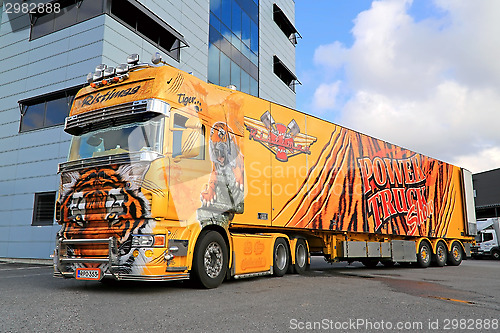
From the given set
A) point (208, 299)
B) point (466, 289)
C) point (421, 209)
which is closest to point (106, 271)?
point (208, 299)

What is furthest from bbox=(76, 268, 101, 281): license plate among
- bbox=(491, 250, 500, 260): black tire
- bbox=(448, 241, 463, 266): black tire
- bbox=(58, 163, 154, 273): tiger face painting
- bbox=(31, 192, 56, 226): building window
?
bbox=(491, 250, 500, 260): black tire

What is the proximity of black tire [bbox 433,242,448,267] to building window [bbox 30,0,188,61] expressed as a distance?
14.0m

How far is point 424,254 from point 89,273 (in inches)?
480

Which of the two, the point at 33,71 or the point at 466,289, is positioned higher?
the point at 33,71

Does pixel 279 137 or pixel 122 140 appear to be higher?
pixel 279 137

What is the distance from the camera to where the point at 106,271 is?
655 cm

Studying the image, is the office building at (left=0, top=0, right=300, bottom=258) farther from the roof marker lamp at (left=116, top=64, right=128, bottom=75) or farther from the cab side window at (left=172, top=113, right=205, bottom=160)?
the cab side window at (left=172, top=113, right=205, bottom=160)

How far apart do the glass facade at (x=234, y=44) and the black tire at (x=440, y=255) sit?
13.6 m

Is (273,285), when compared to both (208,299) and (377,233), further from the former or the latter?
(377,233)

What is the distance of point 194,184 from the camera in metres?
7.21

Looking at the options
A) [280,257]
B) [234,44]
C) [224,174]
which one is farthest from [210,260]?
[234,44]

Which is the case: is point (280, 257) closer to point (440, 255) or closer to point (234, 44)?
point (440, 255)

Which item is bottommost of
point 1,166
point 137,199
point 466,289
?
point 466,289

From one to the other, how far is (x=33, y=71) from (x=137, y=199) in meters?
14.6
